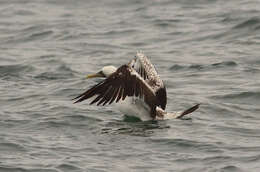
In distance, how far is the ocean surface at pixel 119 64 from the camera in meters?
→ 9.87

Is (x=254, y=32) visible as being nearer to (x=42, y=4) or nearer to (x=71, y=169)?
(x=42, y=4)

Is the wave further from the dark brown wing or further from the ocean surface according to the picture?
the dark brown wing

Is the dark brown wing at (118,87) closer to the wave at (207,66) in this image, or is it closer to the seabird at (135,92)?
the seabird at (135,92)

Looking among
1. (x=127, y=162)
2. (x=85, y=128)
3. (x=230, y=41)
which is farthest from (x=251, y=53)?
(x=127, y=162)

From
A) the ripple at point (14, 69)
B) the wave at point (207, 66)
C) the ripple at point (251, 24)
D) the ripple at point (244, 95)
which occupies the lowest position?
the ripple at point (244, 95)

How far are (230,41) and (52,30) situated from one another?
5101 millimetres

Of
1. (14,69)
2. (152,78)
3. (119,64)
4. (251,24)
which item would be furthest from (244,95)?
(251,24)

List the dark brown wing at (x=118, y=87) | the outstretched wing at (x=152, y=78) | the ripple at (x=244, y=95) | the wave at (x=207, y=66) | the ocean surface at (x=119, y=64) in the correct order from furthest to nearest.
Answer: the wave at (x=207, y=66)
the ripple at (x=244, y=95)
the outstretched wing at (x=152, y=78)
the dark brown wing at (x=118, y=87)
the ocean surface at (x=119, y=64)

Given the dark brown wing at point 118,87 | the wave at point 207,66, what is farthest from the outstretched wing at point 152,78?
the wave at point 207,66

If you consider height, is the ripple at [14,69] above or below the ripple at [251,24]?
below

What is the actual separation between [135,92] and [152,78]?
50.0 inches

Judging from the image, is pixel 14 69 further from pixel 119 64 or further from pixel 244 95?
pixel 244 95

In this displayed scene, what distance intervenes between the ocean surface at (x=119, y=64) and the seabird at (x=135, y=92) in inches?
9.6

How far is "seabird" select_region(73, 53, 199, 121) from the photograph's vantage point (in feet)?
36.7
